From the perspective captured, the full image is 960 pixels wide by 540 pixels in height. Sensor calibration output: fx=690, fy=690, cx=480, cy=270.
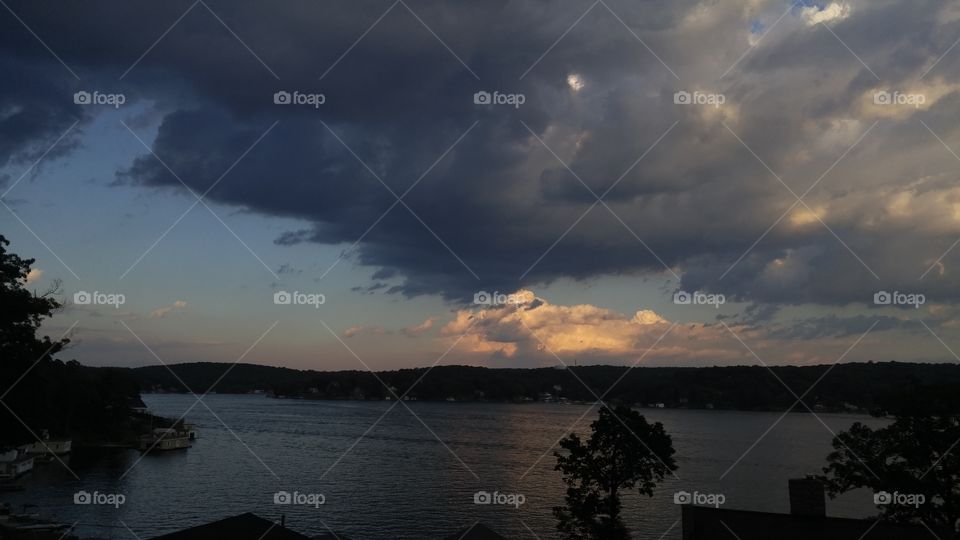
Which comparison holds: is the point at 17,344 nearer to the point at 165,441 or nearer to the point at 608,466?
the point at 608,466

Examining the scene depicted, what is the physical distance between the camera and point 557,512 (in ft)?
81.7

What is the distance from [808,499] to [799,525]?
0.78 m

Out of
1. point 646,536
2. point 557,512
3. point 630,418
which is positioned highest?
point 630,418

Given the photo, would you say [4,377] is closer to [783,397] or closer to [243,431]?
[243,431]

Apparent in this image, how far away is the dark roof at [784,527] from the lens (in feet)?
55.5

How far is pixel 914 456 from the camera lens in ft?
72.4

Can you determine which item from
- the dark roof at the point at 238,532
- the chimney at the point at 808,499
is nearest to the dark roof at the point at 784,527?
the chimney at the point at 808,499

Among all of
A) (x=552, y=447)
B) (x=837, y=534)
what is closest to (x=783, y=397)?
(x=552, y=447)

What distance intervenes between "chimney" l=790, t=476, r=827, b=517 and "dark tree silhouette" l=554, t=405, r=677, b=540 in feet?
24.1

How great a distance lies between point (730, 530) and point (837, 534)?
8.20 feet

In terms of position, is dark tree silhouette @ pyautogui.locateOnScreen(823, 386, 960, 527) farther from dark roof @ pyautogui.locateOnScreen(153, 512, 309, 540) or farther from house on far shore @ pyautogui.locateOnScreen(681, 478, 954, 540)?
dark roof @ pyautogui.locateOnScreen(153, 512, 309, 540)

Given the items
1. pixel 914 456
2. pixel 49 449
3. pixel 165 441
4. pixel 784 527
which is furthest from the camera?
pixel 165 441

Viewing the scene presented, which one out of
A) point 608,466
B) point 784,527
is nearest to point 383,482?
point 608,466

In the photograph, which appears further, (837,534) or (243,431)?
(243,431)
